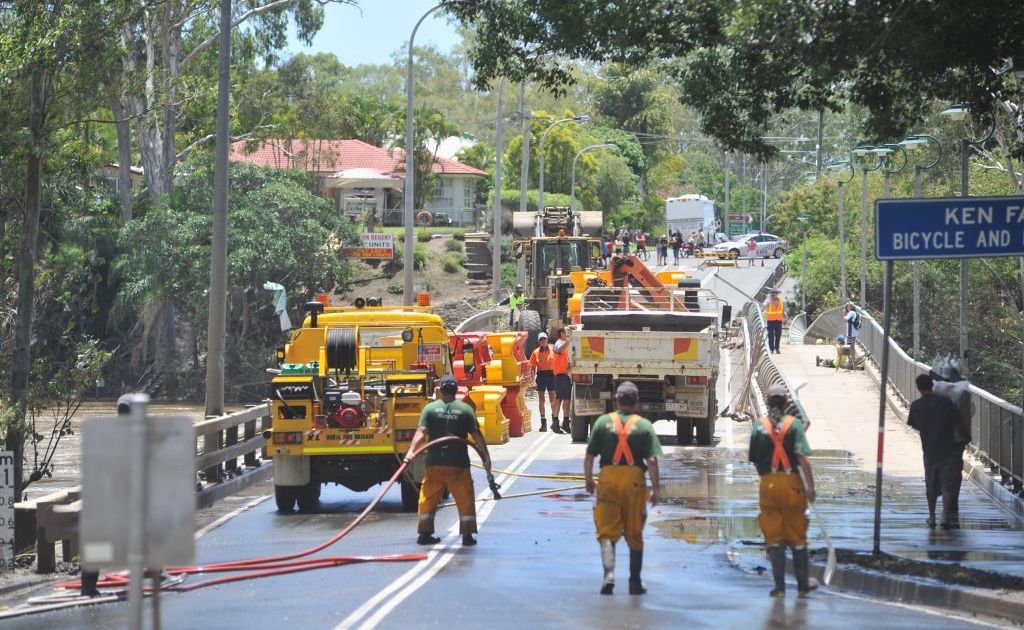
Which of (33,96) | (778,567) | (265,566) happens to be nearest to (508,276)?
(33,96)

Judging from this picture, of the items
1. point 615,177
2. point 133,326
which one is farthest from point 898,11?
point 615,177

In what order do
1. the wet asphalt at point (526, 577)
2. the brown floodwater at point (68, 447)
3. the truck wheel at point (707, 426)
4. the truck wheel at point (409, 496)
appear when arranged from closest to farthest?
the wet asphalt at point (526, 577), the truck wheel at point (409, 496), the truck wheel at point (707, 426), the brown floodwater at point (68, 447)

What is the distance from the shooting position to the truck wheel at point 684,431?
27062mm

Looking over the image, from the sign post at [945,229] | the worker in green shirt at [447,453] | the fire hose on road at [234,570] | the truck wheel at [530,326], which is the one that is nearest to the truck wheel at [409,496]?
the worker in green shirt at [447,453]

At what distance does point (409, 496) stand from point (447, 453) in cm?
378

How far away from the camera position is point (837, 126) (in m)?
131

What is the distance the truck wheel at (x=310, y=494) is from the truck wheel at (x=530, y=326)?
1968cm

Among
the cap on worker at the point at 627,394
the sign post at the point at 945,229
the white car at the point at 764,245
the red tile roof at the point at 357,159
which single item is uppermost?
the red tile roof at the point at 357,159

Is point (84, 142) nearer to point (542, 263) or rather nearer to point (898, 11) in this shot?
point (898, 11)

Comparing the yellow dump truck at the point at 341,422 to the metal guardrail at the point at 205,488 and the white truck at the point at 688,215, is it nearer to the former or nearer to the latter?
the metal guardrail at the point at 205,488

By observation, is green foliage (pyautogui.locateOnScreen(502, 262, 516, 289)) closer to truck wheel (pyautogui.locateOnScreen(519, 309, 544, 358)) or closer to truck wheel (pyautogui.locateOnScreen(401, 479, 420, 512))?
truck wheel (pyautogui.locateOnScreen(519, 309, 544, 358))

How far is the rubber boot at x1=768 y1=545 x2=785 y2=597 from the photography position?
41.0 ft

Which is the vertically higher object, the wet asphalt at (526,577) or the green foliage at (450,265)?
the green foliage at (450,265)

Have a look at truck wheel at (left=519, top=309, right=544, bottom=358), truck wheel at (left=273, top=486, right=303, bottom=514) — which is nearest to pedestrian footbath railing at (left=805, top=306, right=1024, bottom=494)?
truck wheel at (left=273, top=486, right=303, bottom=514)
